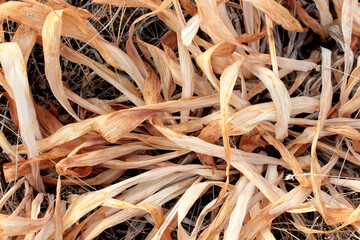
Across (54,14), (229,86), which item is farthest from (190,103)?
(54,14)

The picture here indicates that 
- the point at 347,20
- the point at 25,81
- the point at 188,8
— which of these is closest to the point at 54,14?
the point at 25,81

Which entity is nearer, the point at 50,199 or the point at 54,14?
the point at 54,14

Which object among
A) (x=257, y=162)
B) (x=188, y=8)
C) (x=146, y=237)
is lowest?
(x=146, y=237)

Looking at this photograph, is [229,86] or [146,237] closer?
[229,86]

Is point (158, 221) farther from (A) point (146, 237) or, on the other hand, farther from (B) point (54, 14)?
(B) point (54, 14)

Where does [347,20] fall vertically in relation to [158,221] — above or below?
above

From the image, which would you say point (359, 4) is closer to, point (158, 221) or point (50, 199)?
point (158, 221)
